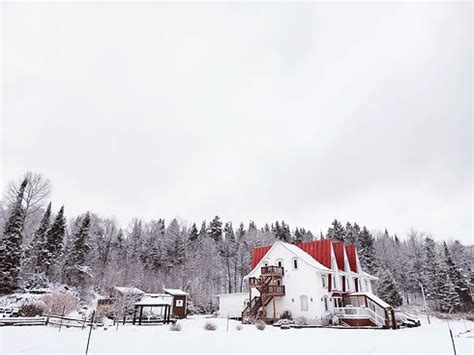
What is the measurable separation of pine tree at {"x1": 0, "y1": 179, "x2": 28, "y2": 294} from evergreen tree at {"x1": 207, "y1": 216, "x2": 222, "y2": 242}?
A: 38466 millimetres

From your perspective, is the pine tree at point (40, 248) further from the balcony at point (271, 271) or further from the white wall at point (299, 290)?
the white wall at point (299, 290)

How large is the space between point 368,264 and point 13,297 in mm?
51295

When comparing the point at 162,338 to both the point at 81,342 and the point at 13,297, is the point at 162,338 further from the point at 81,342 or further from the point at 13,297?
the point at 13,297

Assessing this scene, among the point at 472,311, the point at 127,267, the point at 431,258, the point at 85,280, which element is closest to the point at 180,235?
the point at 127,267

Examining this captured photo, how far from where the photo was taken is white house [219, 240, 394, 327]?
94.5 ft

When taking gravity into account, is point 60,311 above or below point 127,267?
below

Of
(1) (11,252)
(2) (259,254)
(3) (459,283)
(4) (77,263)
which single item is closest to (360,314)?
(2) (259,254)

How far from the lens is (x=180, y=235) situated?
211ft

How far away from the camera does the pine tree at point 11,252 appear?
1227 inches

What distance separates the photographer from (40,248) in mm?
38625

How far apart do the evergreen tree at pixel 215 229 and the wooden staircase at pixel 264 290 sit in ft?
113

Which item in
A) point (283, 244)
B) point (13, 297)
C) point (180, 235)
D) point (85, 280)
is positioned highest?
point (180, 235)

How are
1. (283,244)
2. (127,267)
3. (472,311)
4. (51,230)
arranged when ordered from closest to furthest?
(283,244) → (51,230) → (472,311) → (127,267)

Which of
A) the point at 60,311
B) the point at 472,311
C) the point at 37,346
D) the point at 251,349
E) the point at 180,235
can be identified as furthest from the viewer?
the point at 180,235
